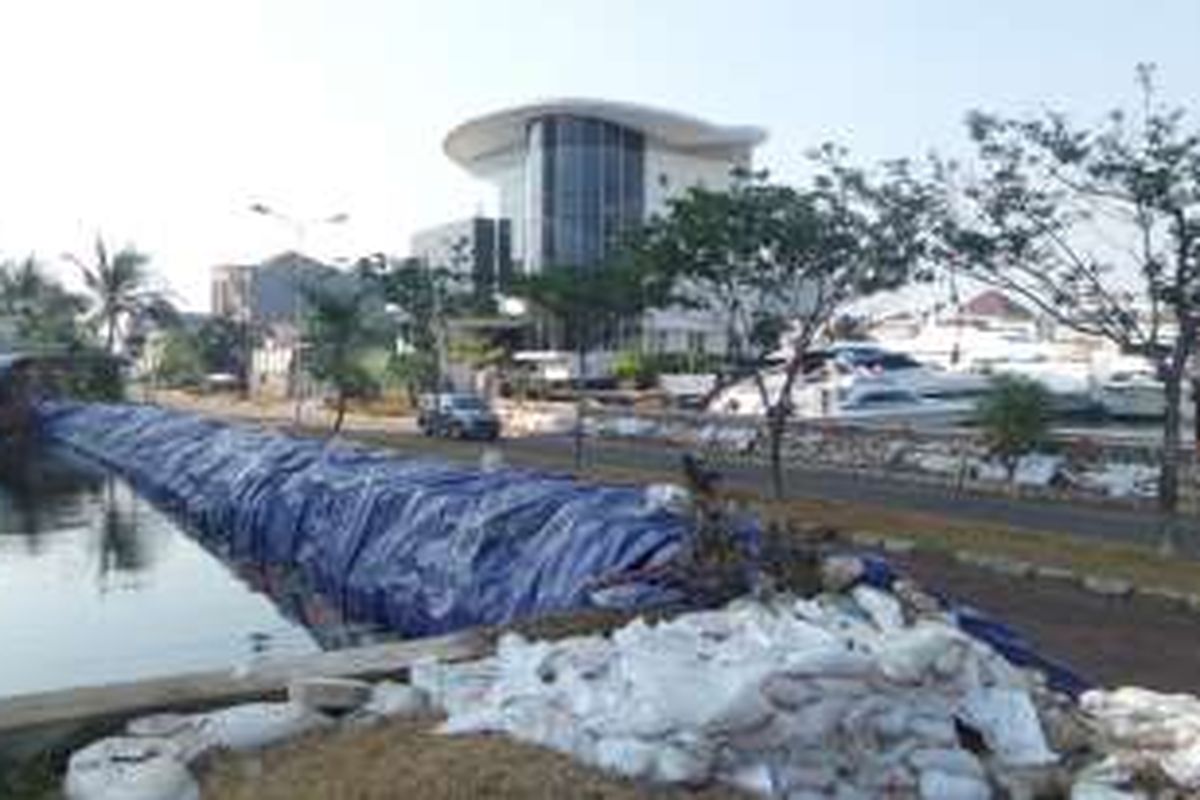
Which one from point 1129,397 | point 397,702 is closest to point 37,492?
point 397,702

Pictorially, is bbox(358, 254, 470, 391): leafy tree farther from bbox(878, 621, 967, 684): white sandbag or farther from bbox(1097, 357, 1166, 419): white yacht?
bbox(878, 621, 967, 684): white sandbag

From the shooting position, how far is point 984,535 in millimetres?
26672

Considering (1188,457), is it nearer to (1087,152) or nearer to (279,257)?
(1087,152)

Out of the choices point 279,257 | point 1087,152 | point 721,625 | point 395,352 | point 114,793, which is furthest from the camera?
point 279,257

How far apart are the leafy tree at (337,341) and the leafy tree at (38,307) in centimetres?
2448

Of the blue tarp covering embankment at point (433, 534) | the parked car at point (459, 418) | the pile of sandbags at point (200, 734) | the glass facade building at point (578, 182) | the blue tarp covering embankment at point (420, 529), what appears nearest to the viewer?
the pile of sandbags at point (200, 734)

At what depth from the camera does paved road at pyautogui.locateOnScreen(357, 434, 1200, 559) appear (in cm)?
3081

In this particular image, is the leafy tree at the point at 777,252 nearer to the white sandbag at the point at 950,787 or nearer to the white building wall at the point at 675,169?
the white sandbag at the point at 950,787

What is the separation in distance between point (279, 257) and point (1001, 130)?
9824 cm

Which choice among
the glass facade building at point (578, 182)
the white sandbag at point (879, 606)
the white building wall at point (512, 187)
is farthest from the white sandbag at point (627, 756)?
the white building wall at point (512, 187)

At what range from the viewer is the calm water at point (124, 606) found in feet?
61.4

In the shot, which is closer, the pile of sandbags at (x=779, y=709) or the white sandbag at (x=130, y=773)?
the pile of sandbags at (x=779, y=709)

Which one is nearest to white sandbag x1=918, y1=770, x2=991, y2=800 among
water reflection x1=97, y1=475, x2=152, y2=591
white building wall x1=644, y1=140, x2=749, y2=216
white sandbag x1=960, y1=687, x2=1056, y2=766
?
white sandbag x1=960, y1=687, x2=1056, y2=766

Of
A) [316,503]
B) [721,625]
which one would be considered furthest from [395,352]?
[721,625]
